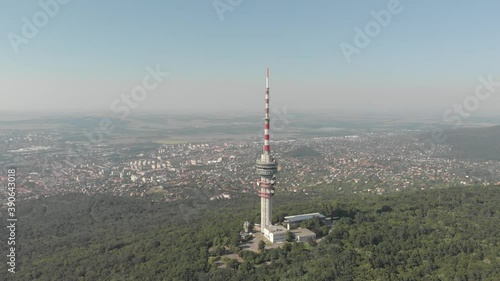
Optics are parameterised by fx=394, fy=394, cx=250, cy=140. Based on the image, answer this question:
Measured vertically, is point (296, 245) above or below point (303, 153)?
above

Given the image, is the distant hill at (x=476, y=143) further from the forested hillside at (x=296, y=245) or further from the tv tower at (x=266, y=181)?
→ the tv tower at (x=266, y=181)

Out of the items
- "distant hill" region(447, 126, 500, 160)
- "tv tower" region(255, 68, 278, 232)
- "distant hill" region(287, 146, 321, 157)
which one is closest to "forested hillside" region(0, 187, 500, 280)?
"tv tower" region(255, 68, 278, 232)

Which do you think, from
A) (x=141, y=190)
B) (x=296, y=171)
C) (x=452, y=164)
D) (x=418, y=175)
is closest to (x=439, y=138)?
(x=452, y=164)

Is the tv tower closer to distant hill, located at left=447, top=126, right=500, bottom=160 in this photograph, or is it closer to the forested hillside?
the forested hillside

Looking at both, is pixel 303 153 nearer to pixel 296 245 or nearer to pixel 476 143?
pixel 476 143

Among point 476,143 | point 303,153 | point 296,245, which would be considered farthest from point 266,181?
point 476,143

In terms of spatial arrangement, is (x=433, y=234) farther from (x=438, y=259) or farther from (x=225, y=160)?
(x=225, y=160)

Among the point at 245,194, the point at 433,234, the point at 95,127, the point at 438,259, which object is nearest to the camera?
the point at 438,259

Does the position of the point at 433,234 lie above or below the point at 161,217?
above
